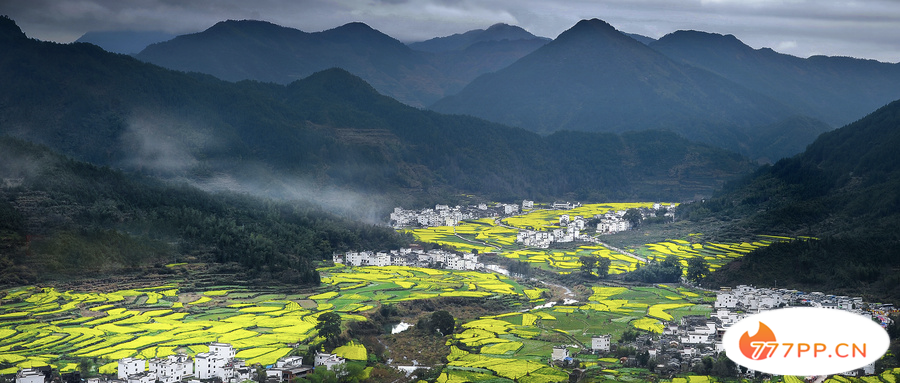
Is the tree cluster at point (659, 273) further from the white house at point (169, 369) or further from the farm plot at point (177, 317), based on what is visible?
the white house at point (169, 369)

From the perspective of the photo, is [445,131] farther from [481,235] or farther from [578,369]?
[578,369]

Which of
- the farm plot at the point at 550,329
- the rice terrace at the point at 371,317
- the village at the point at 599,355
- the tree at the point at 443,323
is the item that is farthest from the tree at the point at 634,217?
the tree at the point at 443,323

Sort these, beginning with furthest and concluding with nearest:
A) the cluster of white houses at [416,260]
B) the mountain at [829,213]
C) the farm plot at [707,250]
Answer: the cluster of white houses at [416,260], the farm plot at [707,250], the mountain at [829,213]

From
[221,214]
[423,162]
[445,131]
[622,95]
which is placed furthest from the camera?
[622,95]

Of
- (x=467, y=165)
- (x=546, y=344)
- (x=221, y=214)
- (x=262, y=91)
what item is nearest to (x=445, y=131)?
(x=467, y=165)

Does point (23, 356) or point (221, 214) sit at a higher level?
point (221, 214)

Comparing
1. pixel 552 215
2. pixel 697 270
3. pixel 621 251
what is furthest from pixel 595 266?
pixel 552 215

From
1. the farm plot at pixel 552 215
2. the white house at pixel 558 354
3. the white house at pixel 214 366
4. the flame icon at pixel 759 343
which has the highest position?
the flame icon at pixel 759 343
